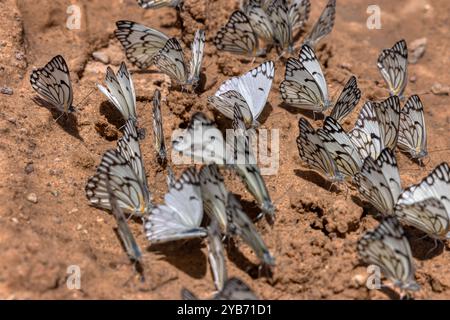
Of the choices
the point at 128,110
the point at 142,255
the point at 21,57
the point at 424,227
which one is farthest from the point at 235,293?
the point at 21,57

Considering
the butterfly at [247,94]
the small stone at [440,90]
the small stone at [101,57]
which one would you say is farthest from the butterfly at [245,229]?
the small stone at [440,90]

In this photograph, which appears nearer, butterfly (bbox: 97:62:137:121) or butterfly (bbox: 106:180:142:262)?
butterfly (bbox: 106:180:142:262)

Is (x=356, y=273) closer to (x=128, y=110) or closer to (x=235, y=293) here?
(x=235, y=293)

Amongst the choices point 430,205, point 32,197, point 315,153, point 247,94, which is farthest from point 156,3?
point 430,205

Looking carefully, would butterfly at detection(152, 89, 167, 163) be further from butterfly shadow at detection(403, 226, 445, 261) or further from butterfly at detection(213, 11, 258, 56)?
butterfly shadow at detection(403, 226, 445, 261)

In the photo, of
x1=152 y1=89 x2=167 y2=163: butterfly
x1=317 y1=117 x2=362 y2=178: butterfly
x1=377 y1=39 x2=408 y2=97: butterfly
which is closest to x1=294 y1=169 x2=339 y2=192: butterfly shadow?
x1=317 y1=117 x2=362 y2=178: butterfly

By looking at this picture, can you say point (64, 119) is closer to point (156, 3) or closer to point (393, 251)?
point (156, 3)

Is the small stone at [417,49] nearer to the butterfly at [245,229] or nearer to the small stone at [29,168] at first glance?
the butterfly at [245,229]
